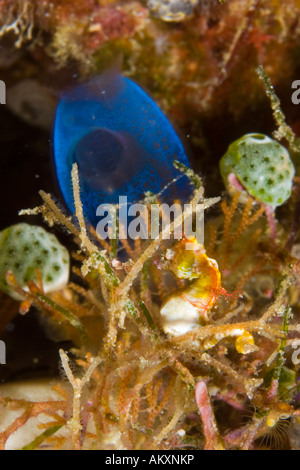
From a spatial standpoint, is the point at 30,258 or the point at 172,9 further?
the point at 172,9

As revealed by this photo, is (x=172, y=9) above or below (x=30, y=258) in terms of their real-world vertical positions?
above

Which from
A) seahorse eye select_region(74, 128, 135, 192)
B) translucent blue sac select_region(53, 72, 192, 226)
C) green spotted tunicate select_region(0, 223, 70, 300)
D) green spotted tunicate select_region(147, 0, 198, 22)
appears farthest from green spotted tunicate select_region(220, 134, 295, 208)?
green spotted tunicate select_region(0, 223, 70, 300)

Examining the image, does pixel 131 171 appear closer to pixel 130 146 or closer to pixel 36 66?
pixel 130 146

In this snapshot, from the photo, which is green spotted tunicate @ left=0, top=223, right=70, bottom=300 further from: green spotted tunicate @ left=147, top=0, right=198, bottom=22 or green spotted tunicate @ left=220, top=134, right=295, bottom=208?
green spotted tunicate @ left=147, top=0, right=198, bottom=22

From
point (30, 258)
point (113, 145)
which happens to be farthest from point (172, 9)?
point (30, 258)

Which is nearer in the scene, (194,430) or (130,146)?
(194,430)

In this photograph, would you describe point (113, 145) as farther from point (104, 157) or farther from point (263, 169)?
point (263, 169)

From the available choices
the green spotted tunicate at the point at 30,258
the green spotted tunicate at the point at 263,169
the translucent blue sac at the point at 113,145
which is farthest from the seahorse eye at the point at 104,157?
the green spotted tunicate at the point at 263,169

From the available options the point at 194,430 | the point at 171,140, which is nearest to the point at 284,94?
the point at 171,140
